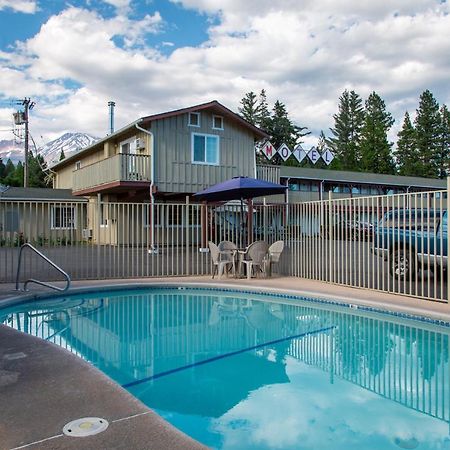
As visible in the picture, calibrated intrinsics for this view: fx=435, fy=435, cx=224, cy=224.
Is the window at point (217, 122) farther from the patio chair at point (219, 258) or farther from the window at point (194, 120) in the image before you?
the patio chair at point (219, 258)

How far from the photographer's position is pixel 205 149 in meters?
20.5

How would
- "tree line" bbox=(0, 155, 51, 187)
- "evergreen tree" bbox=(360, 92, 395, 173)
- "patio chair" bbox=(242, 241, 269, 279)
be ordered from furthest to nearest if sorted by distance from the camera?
"evergreen tree" bbox=(360, 92, 395, 173), "tree line" bbox=(0, 155, 51, 187), "patio chair" bbox=(242, 241, 269, 279)

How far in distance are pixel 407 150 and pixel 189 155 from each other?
42050 mm

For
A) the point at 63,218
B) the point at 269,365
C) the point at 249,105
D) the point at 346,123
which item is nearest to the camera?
the point at 269,365

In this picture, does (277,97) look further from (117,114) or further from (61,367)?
(61,367)

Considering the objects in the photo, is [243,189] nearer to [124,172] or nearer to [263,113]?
[124,172]

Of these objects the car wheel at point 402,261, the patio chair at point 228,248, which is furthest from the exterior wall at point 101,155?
the car wheel at point 402,261

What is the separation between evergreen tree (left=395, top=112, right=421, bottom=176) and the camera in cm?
5309

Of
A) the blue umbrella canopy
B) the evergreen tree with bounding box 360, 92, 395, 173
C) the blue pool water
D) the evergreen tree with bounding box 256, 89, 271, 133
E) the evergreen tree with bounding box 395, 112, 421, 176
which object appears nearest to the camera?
the blue pool water

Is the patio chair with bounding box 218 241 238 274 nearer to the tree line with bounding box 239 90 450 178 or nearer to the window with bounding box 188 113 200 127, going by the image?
the window with bounding box 188 113 200 127

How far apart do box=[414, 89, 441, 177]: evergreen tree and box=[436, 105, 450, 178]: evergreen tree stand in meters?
0.37

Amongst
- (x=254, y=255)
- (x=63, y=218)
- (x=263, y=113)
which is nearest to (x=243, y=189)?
(x=254, y=255)

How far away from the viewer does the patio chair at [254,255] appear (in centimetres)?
1141

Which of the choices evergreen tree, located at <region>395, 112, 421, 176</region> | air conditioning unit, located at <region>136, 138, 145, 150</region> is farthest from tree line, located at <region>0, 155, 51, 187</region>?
evergreen tree, located at <region>395, 112, 421, 176</region>
